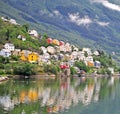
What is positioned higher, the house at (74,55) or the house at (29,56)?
the house at (74,55)

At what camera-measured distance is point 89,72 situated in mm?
140250

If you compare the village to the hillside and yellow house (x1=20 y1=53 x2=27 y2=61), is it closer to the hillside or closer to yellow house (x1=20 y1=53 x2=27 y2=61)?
yellow house (x1=20 y1=53 x2=27 y2=61)

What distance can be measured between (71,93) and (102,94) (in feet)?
21.1

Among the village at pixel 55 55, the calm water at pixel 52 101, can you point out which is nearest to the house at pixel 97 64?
the village at pixel 55 55

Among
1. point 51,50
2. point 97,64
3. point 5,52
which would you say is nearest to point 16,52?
point 5,52

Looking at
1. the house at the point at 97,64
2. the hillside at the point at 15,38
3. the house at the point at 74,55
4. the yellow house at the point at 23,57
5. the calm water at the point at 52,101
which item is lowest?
the calm water at the point at 52,101

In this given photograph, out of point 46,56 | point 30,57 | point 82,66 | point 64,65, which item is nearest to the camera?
point 30,57

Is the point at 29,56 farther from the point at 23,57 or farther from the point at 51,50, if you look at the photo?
the point at 51,50

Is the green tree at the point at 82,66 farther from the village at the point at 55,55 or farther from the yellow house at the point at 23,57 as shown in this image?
the yellow house at the point at 23,57

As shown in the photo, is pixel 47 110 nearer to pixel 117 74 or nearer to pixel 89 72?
pixel 89 72

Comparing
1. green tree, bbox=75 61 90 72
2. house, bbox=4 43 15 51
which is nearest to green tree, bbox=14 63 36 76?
house, bbox=4 43 15 51

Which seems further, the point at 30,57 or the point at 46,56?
the point at 46,56

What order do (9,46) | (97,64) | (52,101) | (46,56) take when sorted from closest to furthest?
(52,101)
(9,46)
(46,56)
(97,64)

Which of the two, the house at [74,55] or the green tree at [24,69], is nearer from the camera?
the green tree at [24,69]
